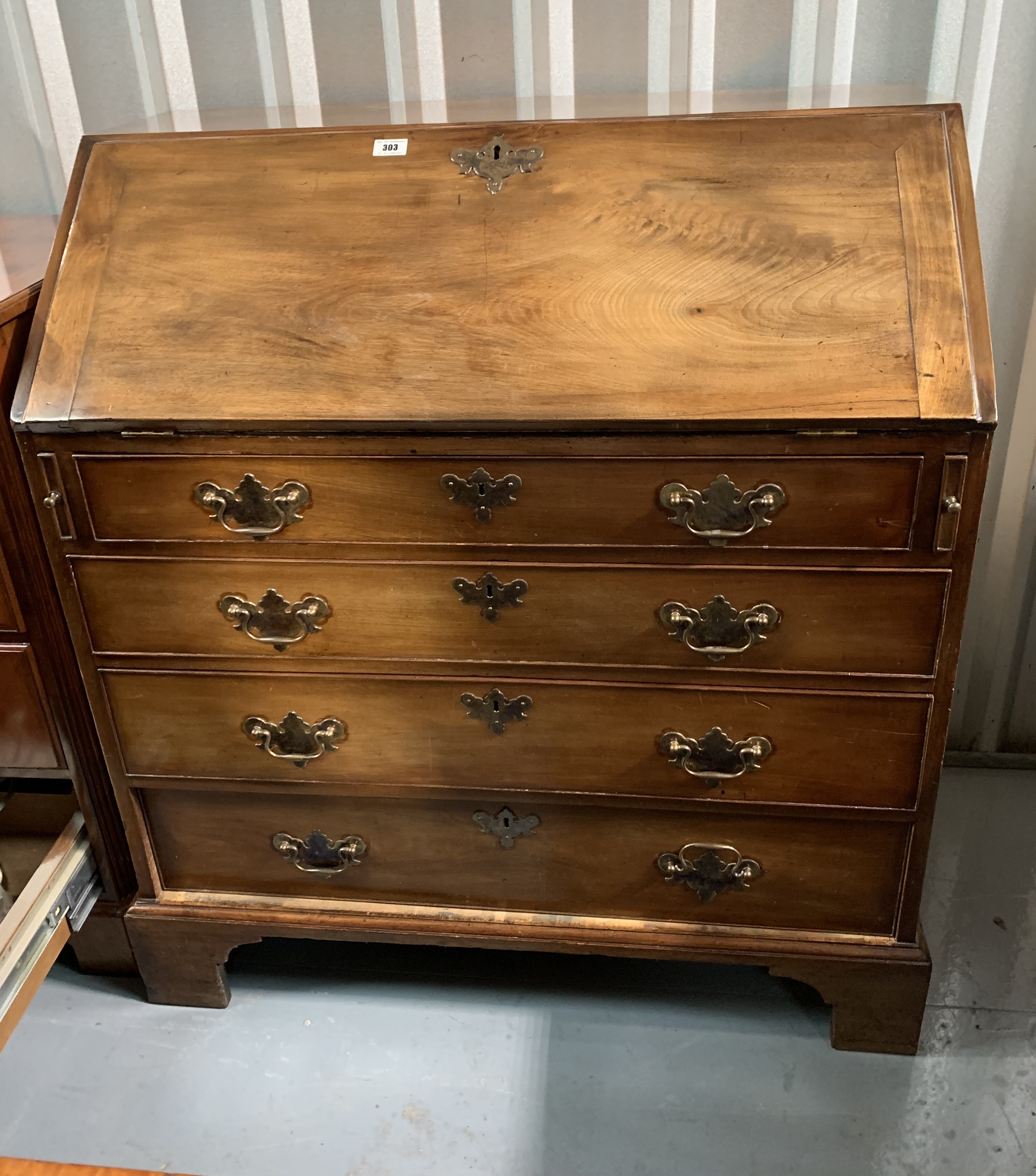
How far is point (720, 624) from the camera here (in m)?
1.34

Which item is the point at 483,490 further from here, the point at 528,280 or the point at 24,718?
the point at 24,718

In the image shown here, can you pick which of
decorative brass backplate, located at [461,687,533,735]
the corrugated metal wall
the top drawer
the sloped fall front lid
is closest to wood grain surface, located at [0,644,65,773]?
the top drawer

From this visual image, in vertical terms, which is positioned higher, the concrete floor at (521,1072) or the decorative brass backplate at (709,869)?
the decorative brass backplate at (709,869)

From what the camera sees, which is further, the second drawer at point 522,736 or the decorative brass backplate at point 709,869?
the decorative brass backplate at point 709,869

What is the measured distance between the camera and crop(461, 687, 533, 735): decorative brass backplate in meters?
1.45

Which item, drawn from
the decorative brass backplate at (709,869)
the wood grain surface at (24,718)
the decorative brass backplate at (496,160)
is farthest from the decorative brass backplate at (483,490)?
the wood grain surface at (24,718)

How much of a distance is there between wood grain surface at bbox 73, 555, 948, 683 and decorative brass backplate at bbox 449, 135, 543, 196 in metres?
0.53

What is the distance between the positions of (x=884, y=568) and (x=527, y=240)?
627mm

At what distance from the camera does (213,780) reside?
61.7 inches

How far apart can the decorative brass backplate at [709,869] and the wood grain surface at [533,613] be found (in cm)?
31

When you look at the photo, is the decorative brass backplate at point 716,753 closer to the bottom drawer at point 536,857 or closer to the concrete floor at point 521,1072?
the bottom drawer at point 536,857

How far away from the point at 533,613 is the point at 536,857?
44 cm

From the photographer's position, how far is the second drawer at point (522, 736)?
1.41 meters

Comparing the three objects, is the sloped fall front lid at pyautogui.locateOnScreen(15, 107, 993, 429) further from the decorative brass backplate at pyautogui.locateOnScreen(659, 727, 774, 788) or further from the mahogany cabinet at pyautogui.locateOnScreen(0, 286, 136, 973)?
the decorative brass backplate at pyautogui.locateOnScreen(659, 727, 774, 788)
